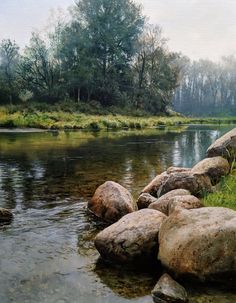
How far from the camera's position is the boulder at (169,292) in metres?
4.60

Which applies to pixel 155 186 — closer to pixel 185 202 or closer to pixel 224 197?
pixel 224 197

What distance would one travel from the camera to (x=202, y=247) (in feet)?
16.6

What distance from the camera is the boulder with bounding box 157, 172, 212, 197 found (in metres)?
8.52

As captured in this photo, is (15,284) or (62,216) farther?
(62,216)

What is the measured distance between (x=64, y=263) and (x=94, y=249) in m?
0.71

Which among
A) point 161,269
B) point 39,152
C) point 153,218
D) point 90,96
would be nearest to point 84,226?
point 153,218

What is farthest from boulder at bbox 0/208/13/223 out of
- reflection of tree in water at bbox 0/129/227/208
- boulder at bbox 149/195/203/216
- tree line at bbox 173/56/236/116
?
tree line at bbox 173/56/236/116

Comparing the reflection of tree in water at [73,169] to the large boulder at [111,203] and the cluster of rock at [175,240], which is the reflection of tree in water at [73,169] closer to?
the large boulder at [111,203]

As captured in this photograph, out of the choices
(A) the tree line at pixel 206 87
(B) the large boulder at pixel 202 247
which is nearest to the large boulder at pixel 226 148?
(B) the large boulder at pixel 202 247

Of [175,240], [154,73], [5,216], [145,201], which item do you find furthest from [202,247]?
[154,73]

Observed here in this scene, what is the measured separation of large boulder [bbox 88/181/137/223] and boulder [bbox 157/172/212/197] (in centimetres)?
87

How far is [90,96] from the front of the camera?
5834 centimetres

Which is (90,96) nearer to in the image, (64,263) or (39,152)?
(39,152)

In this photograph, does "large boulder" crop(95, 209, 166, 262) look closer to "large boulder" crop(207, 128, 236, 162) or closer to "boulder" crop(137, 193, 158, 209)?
"boulder" crop(137, 193, 158, 209)
